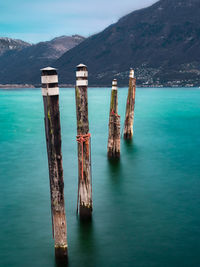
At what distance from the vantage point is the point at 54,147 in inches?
248

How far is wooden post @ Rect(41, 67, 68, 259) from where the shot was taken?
19.6ft

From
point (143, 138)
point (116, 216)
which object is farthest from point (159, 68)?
point (116, 216)

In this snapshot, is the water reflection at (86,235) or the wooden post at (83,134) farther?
the water reflection at (86,235)

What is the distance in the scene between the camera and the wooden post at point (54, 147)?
5.98m

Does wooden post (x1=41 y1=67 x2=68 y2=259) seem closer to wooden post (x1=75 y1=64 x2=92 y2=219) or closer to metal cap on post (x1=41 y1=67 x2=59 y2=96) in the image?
metal cap on post (x1=41 y1=67 x2=59 y2=96)

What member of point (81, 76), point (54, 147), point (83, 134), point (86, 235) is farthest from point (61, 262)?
point (81, 76)

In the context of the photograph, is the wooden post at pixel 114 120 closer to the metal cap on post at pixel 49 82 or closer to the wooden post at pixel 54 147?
the wooden post at pixel 54 147

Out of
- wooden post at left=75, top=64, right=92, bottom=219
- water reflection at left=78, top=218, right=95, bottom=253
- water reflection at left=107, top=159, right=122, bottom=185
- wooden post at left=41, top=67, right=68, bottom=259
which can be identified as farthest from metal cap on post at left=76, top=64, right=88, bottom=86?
water reflection at left=107, top=159, right=122, bottom=185

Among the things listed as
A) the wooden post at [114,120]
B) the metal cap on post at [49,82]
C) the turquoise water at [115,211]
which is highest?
the metal cap on post at [49,82]

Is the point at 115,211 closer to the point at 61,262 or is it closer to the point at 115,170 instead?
the point at 61,262

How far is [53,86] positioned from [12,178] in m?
9.10

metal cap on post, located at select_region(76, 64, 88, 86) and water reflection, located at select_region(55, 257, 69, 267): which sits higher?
metal cap on post, located at select_region(76, 64, 88, 86)

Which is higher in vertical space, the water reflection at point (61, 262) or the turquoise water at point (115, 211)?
the water reflection at point (61, 262)

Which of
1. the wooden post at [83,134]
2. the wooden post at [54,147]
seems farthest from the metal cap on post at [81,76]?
the wooden post at [54,147]
